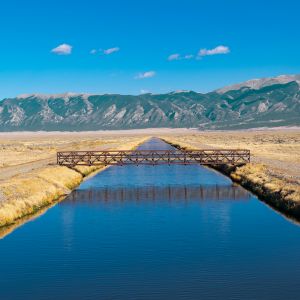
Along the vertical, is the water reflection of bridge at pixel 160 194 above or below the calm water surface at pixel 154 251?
above

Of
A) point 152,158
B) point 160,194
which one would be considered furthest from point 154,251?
point 152,158

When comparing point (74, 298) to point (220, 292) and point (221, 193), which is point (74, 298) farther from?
point (221, 193)

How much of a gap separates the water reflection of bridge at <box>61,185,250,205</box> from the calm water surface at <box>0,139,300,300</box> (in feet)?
2.00

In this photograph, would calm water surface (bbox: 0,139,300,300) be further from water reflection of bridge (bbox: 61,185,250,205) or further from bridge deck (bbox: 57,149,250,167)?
bridge deck (bbox: 57,149,250,167)

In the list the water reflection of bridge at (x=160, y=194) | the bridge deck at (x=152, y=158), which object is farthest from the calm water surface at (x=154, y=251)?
the bridge deck at (x=152, y=158)

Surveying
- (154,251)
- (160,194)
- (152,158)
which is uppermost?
(152,158)

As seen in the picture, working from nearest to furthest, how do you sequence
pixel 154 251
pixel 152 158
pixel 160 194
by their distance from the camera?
pixel 154 251 < pixel 160 194 < pixel 152 158

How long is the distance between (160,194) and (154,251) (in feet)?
78.8

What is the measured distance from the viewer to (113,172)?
7744 centimetres

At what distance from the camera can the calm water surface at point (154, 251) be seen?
22984 millimetres

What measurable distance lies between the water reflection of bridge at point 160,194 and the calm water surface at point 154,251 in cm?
61

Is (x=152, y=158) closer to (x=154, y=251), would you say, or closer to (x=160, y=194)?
(x=160, y=194)

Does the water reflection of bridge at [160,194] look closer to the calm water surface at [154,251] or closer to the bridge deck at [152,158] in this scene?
the calm water surface at [154,251]

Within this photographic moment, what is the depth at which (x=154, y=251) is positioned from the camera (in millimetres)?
29188
